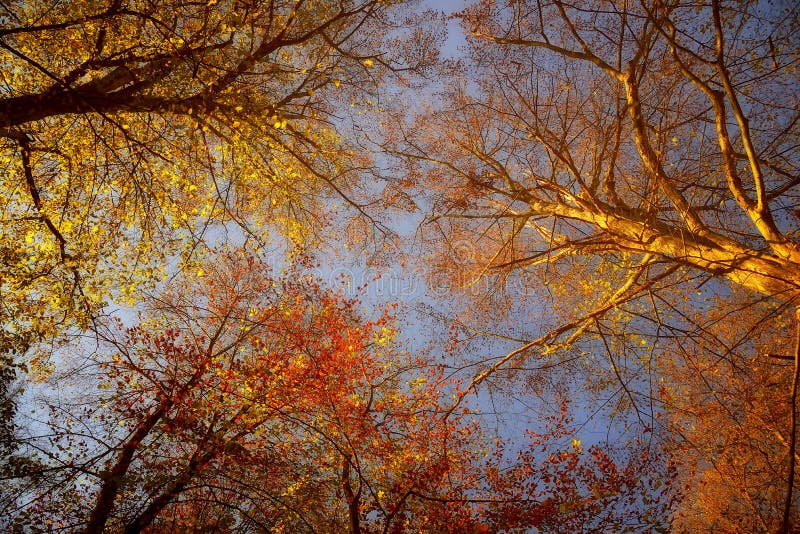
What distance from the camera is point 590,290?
8.29m

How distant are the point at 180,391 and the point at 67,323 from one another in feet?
7.52

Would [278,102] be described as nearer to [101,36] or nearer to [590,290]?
[101,36]

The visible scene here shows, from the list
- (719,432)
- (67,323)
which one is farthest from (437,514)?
(719,432)

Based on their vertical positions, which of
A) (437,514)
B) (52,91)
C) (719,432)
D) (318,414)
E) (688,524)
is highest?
(52,91)

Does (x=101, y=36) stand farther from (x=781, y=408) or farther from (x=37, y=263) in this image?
(x=781, y=408)

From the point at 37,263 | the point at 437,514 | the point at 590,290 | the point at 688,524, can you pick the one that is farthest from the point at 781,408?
the point at 37,263

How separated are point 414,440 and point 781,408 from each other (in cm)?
793

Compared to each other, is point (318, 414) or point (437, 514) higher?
point (318, 414)

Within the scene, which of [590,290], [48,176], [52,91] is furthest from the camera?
[590,290]

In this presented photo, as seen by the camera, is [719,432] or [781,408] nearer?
[781,408]

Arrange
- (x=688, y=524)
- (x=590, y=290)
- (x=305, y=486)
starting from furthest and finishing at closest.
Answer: (x=688, y=524) < (x=590, y=290) < (x=305, y=486)

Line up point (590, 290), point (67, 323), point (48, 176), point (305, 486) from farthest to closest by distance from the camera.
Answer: point (590, 290) < point (305, 486) < point (48, 176) < point (67, 323)

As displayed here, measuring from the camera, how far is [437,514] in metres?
6.71

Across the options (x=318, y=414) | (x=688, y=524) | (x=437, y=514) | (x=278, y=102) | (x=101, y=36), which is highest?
(x=278, y=102)
